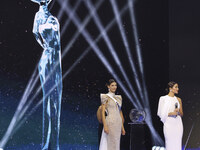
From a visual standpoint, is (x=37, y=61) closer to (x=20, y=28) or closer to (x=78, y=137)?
(x=20, y=28)

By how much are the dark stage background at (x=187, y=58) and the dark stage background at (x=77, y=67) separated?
10 cm

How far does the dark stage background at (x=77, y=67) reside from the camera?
598 centimetres

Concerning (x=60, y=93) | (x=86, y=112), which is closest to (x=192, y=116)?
(x=86, y=112)

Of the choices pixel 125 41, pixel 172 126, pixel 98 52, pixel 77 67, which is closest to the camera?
pixel 172 126

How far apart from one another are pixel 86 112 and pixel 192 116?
2474mm

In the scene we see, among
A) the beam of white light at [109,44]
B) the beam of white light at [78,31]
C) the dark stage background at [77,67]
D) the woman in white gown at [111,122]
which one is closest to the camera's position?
the woman in white gown at [111,122]

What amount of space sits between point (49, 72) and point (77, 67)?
2.23ft

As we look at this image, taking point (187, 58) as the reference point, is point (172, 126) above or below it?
below

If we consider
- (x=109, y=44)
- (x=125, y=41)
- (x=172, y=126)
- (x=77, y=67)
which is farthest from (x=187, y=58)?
(x=77, y=67)

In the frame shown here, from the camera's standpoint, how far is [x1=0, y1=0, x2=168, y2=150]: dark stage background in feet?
19.6

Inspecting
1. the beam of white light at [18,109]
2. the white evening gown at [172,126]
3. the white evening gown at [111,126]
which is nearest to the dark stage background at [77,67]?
the beam of white light at [18,109]

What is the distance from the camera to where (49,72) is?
642 centimetres

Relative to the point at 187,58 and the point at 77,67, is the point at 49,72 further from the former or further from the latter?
the point at 187,58

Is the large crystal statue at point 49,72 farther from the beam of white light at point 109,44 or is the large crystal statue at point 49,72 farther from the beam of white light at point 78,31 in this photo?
the beam of white light at point 109,44
